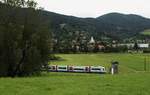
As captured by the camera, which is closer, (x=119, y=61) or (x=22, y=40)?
(x=22, y=40)

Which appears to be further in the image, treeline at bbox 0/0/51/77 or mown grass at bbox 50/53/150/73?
mown grass at bbox 50/53/150/73

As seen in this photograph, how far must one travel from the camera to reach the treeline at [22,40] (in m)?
48.2

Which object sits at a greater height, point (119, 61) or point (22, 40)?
point (22, 40)

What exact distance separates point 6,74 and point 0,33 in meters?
5.03

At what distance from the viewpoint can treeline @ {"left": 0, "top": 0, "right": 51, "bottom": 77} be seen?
48.2m

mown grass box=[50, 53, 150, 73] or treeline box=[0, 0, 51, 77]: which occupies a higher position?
treeline box=[0, 0, 51, 77]

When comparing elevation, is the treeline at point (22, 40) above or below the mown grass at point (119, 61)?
above

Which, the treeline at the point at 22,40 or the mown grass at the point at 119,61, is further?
the mown grass at the point at 119,61

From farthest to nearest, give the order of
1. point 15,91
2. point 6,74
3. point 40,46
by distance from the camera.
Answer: point 40,46 → point 6,74 → point 15,91

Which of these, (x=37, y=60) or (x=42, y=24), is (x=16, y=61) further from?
(x=42, y=24)

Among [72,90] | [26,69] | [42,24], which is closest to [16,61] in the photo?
[26,69]

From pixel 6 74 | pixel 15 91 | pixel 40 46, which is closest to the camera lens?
pixel 15 91

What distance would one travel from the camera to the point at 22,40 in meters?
49.6

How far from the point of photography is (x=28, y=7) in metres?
A: 53.2
